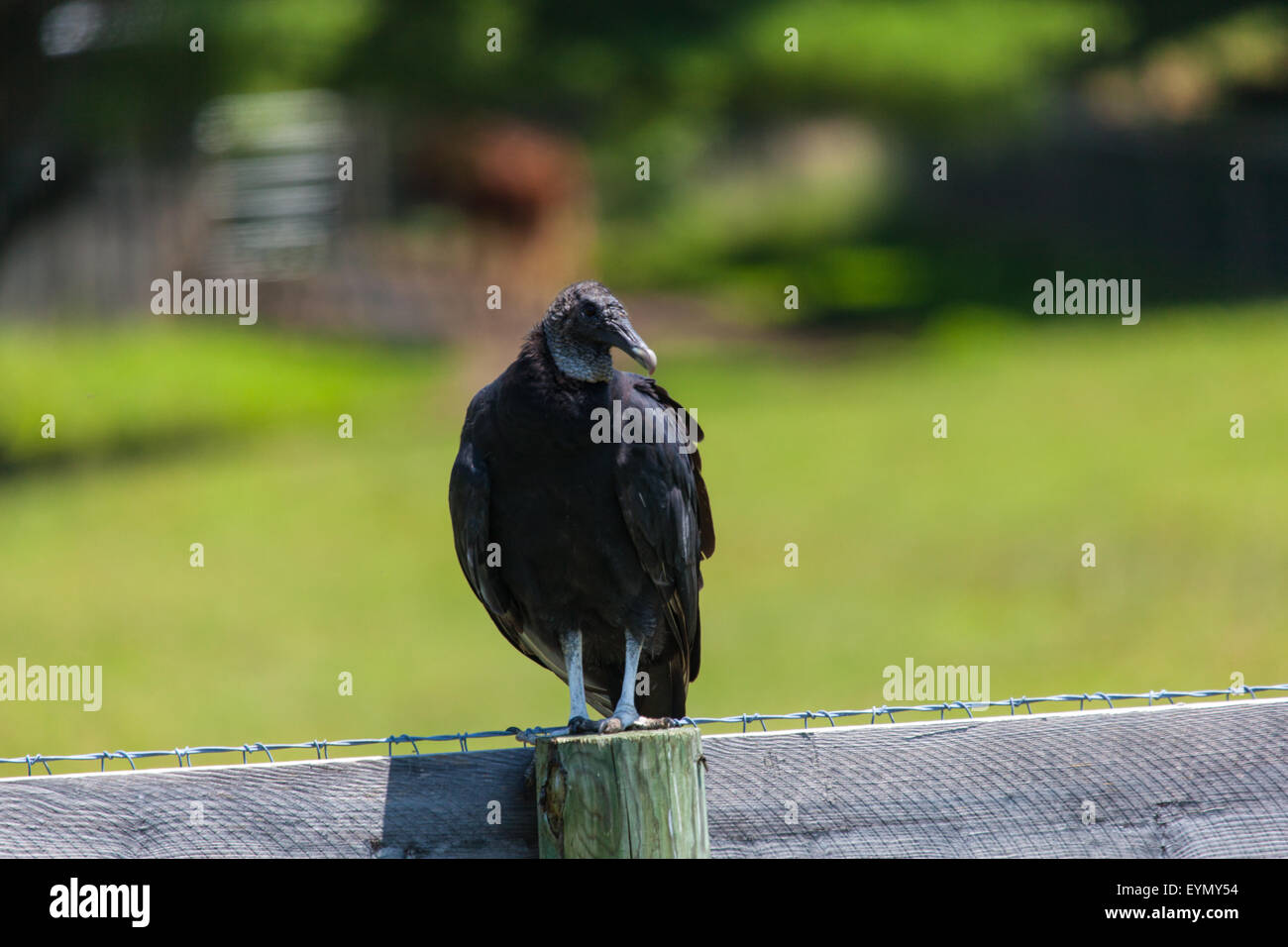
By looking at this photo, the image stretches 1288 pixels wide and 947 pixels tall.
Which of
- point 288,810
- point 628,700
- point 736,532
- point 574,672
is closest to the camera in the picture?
point 288,810

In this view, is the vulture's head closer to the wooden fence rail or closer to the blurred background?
the wooden fence rail

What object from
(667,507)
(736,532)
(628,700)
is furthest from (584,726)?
(736,532)

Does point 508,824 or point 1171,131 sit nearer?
point 508,824

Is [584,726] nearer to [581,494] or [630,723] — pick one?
[630,723]

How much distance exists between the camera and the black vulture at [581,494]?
3211 millimetres

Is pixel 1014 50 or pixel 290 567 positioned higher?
pixel 1014 50

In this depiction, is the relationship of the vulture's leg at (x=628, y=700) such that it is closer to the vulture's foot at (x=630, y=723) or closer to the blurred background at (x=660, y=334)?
the vulture's foot at (x=630, y=723)

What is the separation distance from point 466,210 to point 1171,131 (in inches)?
453

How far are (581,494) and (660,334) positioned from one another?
16751 millimetres

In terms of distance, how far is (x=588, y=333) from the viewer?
321 centimetres

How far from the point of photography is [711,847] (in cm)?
215

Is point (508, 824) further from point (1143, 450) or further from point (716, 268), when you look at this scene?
point (716, 268)

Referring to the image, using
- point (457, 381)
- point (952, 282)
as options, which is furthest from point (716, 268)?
point (457, 381)

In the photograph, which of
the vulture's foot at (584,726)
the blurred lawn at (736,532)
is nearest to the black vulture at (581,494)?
the vulture's foot at (584,726)
